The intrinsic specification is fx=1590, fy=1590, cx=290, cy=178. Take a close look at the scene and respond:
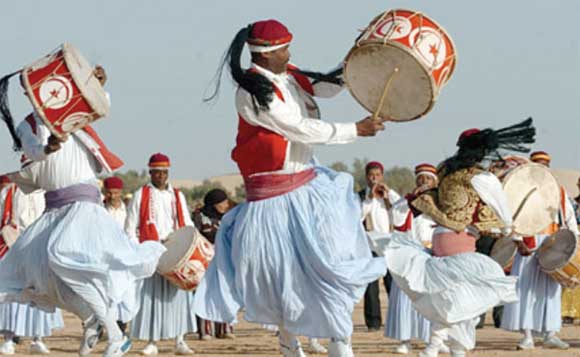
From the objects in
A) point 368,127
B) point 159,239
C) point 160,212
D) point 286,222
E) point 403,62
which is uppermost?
point 403,62

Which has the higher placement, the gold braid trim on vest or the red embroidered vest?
the red embroidered vest

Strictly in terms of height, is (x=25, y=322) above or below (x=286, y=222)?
below

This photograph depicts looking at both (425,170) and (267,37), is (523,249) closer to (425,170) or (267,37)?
(425,170)

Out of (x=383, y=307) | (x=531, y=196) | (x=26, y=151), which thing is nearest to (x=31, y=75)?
(x=26, y=151)

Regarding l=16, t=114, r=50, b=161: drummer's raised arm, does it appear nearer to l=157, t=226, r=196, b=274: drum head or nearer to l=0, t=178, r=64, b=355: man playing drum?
l=157, t=226, r=196, b=274: drum head

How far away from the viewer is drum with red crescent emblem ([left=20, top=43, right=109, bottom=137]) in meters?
11.1

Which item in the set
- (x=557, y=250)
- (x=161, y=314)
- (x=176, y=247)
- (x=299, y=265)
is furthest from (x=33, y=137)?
(x=557, y=250)

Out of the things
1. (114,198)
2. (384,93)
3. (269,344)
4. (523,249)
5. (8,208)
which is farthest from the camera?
(114,198)

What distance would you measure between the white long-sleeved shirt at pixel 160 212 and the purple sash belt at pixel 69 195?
13.3 feet

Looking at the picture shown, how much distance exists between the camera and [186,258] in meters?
14.7

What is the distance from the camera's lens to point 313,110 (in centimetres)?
1036

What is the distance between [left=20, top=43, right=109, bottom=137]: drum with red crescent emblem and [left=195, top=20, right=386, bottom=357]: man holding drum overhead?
1.40 m

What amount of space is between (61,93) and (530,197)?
4.36 m

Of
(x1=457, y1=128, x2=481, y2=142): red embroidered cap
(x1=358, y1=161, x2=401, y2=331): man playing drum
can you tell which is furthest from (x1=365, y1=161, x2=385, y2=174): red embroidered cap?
(x1=457, y1=128, x2=481, y2=142): red embroidered cap
